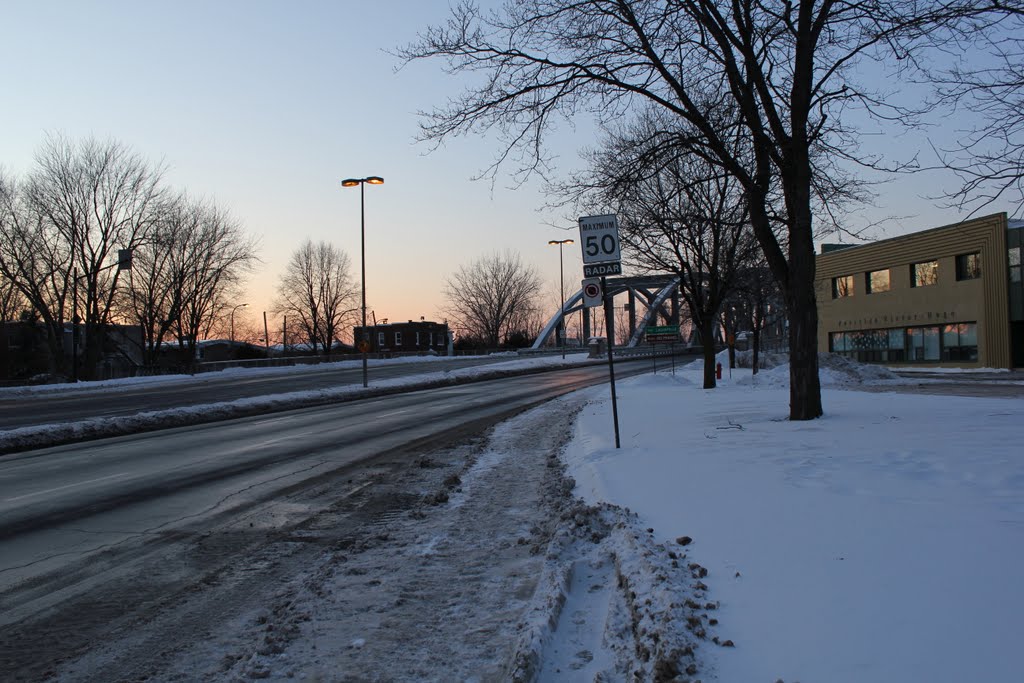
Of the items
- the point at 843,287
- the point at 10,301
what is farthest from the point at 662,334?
the point at 10,301

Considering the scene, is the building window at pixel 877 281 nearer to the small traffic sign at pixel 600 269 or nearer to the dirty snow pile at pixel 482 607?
the small traffic sign at pixel 600 269

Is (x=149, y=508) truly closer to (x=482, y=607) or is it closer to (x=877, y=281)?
(x=482, y=607)

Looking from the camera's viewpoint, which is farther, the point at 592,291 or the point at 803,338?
the point at 803,338

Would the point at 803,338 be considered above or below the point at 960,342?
above

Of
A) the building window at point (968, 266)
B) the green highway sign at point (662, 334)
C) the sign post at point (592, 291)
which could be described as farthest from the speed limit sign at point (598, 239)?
the building window at point (968, 266)

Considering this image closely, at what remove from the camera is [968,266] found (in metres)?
39.3

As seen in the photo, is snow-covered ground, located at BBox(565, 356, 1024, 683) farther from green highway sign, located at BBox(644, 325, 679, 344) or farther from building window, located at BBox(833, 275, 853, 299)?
building window, located at BBox(833, 275, 853, 299)

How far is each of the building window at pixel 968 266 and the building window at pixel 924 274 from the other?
1314 mm

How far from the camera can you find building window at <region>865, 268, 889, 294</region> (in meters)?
44.9

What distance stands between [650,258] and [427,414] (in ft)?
35.1

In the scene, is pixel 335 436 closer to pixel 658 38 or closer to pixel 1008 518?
pixel 658 38

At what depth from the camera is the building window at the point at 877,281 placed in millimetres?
44906

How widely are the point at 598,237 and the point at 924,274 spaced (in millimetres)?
40517

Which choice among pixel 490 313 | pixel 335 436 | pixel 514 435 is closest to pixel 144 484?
pixel 335 436
